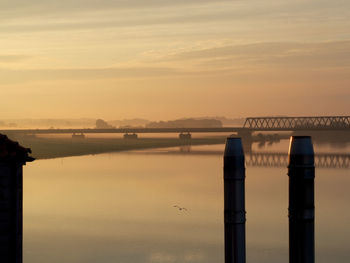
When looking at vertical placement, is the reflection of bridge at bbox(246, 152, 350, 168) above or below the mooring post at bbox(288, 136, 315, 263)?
above

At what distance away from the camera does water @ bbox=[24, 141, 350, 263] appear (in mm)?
31297

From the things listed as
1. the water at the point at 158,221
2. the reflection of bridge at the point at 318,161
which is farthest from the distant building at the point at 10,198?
the reflection of bridge at the point at 318,161

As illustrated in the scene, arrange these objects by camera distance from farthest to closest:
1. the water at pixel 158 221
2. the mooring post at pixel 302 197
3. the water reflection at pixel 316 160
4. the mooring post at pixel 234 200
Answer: the water reflection at pixel 316 160, the water at pixel 158 221, the mooring post at pixel 234 200, the mooring post at pixel 302 197

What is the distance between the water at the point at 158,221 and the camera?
31.3 m

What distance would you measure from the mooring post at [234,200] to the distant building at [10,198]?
5395 millimetres

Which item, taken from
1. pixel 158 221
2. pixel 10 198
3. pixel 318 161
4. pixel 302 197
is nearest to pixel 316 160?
pixel 318 161

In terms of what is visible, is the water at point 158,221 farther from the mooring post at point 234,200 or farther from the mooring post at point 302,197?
the mooring post at point 302,197

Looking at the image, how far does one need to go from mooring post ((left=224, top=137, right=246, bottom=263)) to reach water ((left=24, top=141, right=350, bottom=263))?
12.5m

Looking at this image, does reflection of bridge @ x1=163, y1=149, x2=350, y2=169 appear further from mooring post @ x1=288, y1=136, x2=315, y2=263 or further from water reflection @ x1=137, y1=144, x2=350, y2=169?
mooring post @ x1=288, y1=136, x2=315, y2=263

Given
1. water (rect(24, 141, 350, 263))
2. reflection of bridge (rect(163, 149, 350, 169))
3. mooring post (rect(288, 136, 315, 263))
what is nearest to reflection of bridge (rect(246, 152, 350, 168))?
reflection of bridge (rect(163, 149, 350, 169))

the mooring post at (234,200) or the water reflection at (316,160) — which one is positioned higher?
the water reflection at (316,160)

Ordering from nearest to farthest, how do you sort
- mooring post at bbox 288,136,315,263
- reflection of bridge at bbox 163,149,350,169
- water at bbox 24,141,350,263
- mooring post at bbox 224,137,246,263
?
mooring post at bbox 288,136,315,263
mooring post at bbox 224,137,246,263
water at bbox 24,141,350,263
reflection of bridge at bbox 163,149,350,169

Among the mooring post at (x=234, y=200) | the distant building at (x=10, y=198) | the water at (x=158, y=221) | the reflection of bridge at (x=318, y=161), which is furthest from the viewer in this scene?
the reflection of bridge at (x=318, y=161)

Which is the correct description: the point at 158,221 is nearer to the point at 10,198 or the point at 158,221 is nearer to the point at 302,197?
the point at 302,197
